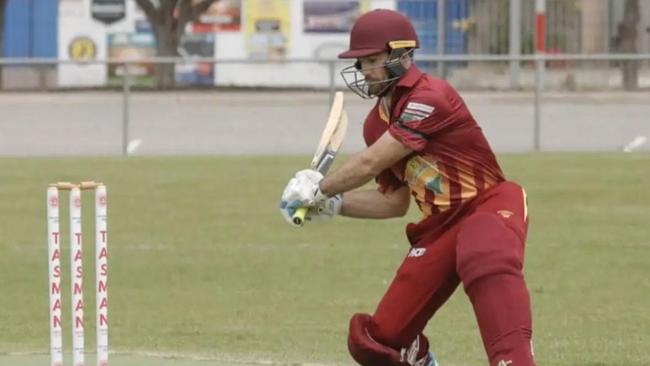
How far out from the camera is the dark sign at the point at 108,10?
42.6 meters

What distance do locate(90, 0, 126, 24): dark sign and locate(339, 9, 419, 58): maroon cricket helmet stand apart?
3651cm

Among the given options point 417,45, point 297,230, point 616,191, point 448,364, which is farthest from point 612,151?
point 417,45

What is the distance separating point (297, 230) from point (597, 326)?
17.0ft

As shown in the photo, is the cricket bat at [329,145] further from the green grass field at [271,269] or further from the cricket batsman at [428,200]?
the green grass field at [271,269]

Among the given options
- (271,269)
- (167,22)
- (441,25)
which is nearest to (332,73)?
(271,269)

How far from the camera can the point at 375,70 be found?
675cm

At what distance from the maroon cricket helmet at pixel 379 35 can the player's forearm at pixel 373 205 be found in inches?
31.4

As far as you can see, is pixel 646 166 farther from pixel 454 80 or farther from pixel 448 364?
pixel 448 364

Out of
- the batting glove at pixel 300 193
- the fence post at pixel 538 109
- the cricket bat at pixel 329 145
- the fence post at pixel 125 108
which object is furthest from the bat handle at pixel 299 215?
the fence post at pixel 538 109

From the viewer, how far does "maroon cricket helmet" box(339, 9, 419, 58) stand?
6699 mm

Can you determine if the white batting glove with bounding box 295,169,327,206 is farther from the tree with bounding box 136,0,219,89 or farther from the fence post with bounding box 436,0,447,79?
the fence post with bounding box 436,0,447,79

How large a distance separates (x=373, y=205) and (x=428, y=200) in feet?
1.63

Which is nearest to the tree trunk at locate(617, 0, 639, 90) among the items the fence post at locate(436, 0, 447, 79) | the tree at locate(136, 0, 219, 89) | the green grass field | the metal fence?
the fence post at locate(436, 0, 447, 79)

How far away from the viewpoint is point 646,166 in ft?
62.4
